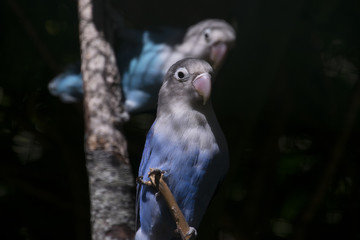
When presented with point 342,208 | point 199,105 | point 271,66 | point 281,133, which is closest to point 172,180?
point 199,105

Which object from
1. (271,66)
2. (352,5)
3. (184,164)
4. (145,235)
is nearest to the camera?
(184,164)

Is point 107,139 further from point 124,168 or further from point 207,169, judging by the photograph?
point 207,169

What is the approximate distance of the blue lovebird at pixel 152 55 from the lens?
1862mm

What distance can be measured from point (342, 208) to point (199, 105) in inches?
47.3

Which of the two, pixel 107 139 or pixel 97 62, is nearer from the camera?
pixel 107 139

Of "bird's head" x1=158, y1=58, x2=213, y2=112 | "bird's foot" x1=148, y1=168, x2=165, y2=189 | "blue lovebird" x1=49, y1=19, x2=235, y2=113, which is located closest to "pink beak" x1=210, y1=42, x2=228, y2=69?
"blue lovebird" x1=49, y1=19, x2=235, y2=113

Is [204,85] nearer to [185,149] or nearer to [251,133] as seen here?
[185,149]

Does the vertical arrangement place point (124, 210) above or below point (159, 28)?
below

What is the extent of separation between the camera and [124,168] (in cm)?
137

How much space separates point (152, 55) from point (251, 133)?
19.4 inches

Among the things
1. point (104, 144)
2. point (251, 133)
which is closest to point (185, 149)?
point (104, 144)

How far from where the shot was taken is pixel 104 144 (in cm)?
136

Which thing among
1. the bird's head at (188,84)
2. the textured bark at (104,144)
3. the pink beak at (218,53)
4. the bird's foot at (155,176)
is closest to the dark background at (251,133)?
the pink beak at (218,53)

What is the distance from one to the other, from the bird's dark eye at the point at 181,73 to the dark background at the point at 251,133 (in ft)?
2.47
